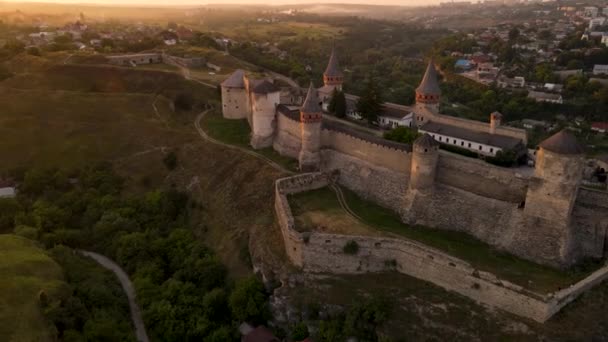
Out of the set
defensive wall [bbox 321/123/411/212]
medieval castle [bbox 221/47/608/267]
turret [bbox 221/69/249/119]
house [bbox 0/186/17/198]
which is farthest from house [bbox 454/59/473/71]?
house [bbox 0/186/17/198]

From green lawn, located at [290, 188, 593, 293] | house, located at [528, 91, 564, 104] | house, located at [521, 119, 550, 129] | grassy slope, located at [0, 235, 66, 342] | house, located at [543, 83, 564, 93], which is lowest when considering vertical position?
grassy slope, located at [0, 235, 66, 342]

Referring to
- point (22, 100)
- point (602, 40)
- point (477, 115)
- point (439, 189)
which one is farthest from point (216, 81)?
point (602, 40)

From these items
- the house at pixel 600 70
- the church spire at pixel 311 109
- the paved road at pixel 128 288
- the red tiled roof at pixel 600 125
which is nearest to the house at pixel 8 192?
the paved road at pixel 128 288

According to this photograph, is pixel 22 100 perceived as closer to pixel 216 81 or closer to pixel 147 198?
pixel 216 81

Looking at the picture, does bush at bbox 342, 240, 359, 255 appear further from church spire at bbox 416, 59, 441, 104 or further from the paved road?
church spire at bbox 416, 59, 441, 104

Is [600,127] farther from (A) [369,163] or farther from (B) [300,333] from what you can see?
(B) [300,333]

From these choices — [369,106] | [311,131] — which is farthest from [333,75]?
[311,131]
